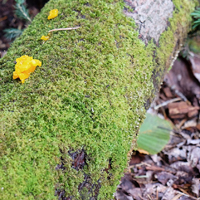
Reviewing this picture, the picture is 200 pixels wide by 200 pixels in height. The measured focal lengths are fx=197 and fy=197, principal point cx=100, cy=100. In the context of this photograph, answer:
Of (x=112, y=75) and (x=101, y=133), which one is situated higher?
(x=112, y=75)

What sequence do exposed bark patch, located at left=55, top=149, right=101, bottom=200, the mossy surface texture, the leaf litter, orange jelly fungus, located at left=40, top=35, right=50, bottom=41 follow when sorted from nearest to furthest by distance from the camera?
the mossy surface texture < exposed bark patch, located at left=55, top=149, right=101, bottom=200 < orange jelly fungus, located at left=40, top=35, right=50, bottom=41 < the leaf litter

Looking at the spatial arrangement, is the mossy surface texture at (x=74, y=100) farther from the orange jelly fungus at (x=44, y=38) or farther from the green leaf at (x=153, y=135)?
the green leaf at (x=153, y=135)

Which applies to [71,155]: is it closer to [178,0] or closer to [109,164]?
[109,164]

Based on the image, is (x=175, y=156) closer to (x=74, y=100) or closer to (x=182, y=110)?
(x=182, y=110)

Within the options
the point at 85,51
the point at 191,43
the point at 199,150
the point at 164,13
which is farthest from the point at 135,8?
the point at 191,43

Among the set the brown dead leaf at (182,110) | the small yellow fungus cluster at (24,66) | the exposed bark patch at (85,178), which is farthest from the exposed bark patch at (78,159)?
the brown dead leaf at (182,110)

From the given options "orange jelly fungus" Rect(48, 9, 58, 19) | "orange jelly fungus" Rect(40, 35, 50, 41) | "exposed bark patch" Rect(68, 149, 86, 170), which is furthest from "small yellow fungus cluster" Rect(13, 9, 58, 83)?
"exposed bark patch" Rect(68, 149, 86, 170)

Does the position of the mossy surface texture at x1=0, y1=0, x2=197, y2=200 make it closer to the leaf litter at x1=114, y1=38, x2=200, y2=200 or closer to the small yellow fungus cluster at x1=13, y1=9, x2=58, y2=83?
the small yellow fungus cluster at x1=13, y1=9, x2=58, y2=83

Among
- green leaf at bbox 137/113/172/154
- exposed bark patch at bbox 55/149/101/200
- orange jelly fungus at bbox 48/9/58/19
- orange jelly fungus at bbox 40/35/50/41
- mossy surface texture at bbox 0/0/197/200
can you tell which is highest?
orange jelly fungus at bbox 48/9/58/19
